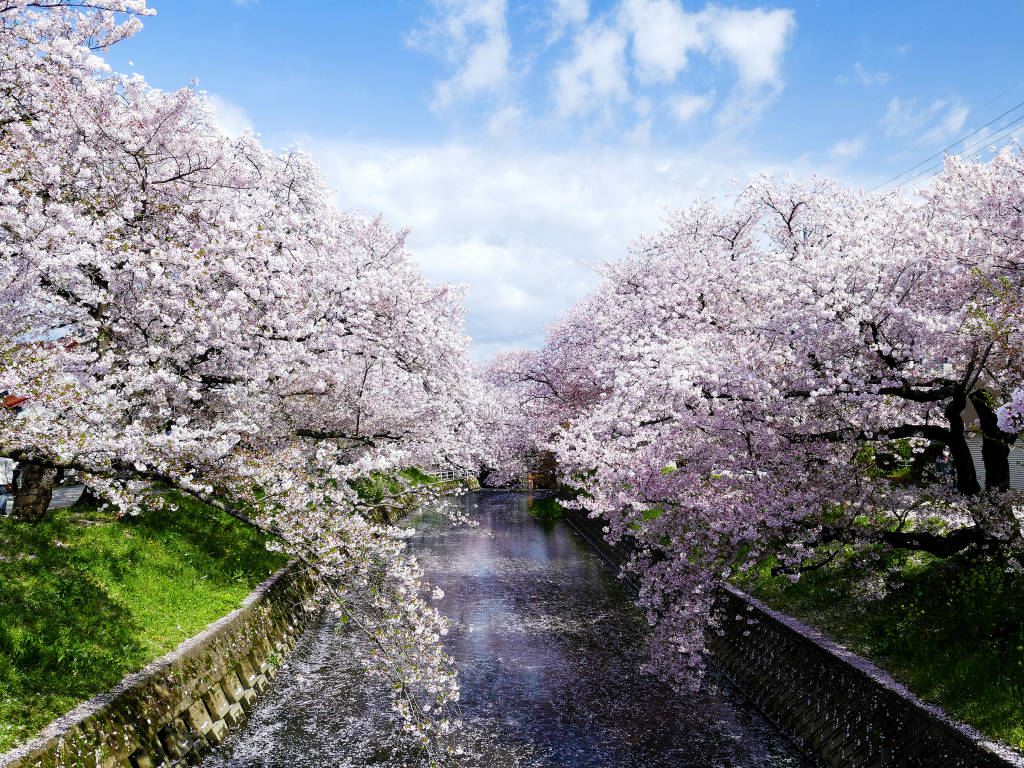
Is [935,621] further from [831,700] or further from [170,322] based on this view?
[170,322]

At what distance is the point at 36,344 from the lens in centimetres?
931

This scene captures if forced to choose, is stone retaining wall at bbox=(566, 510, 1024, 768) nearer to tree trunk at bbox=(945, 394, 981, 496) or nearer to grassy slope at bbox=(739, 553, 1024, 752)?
grassy slope at bbox=(739, 553, 1024, 752)

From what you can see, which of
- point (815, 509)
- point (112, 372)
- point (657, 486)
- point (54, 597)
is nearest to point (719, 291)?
point (657, 486)

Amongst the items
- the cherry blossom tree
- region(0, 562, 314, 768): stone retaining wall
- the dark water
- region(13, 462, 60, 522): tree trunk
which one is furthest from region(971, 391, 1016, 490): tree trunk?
region(13, 462, 60, 522): tree trunk

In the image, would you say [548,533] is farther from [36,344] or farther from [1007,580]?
[36,344]

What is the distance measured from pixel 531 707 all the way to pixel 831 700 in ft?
16.0

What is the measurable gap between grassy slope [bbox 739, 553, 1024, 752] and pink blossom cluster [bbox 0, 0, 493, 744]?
6.10m

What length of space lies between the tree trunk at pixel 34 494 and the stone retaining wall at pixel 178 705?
4.48 m

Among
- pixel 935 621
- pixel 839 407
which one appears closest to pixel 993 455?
pixel 935 621

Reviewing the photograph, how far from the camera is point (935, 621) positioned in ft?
33.7

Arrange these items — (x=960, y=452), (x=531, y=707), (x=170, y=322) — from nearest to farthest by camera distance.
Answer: (x=170, y=322)
(x=960, y=452)
(x=531, y=707)

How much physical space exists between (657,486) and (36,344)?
404 inches

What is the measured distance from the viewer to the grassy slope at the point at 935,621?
7.68 m

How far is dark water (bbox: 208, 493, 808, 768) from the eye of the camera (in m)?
9.93
